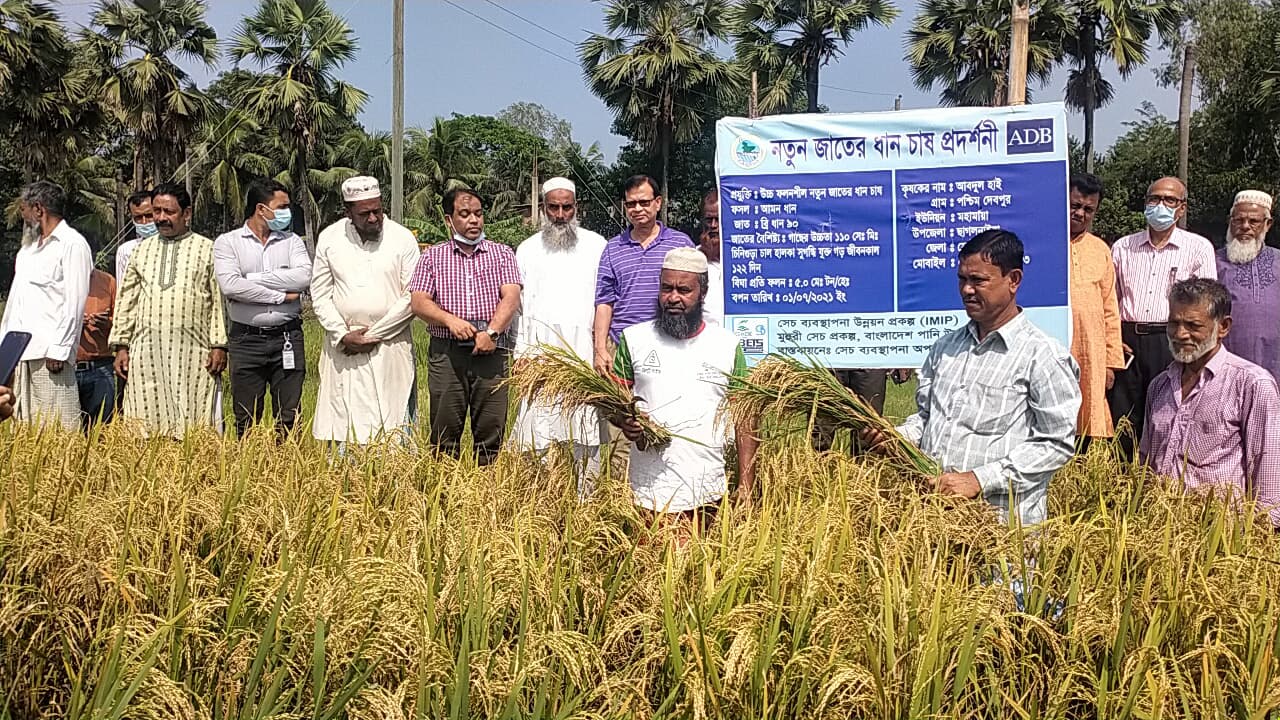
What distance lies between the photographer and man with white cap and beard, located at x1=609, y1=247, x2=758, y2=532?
3703 mm

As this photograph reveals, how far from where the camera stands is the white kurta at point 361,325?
5.38 m

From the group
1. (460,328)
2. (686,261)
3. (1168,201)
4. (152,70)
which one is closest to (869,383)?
(1168,201)

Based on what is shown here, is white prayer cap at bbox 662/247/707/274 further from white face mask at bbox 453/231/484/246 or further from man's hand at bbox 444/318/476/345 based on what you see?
white face mask at bbox 453/231/484/246

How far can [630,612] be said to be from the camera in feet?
9.06

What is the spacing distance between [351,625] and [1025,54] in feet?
14.0

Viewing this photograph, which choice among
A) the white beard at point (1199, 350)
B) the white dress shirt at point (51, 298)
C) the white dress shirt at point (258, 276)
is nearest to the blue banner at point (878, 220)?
the white beard at point (1199, 350)

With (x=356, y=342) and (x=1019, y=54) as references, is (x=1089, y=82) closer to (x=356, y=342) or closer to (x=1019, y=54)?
(x=1019, y=54)

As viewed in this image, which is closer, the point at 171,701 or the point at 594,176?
the point at 171,701

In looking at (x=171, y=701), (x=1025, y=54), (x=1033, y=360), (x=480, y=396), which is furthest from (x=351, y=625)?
(x=1025, y=54)

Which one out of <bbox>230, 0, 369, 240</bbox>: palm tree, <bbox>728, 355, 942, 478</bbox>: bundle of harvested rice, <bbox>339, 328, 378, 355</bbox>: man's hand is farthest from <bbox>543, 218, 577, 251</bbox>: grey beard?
<bbox>230, 0, 369, 240</bbox>: palm tree

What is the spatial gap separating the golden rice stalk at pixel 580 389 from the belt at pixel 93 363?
11.8 feet

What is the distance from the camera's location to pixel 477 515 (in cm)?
349

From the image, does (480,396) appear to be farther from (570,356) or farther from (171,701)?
(171,701)

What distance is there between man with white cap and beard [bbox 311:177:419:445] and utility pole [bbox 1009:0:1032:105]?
2.99 metres
